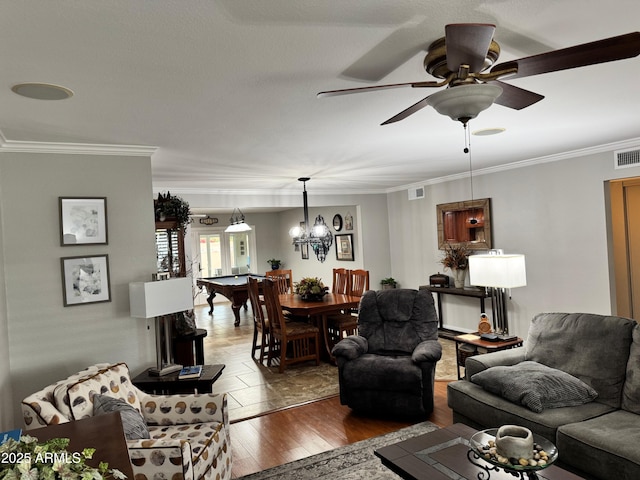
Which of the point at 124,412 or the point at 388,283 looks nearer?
the point at 124,412

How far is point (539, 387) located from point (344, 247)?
6.00 m

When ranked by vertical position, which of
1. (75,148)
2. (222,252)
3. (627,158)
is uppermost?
(75,148)

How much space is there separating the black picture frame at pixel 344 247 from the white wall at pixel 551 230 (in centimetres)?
229

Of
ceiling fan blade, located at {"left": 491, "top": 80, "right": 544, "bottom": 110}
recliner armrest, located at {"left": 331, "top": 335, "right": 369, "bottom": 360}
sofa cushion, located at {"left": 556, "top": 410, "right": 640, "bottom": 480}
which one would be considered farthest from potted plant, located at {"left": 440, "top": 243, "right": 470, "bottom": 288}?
ceiling fan blade, located at {"left": 491, "top": 80, "right": 544, "bottom": 110}

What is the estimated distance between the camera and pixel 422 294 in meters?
4.27

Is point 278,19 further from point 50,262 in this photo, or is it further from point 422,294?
point 422,294

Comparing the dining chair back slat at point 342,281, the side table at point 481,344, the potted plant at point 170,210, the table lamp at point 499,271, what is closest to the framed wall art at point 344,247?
the dining chair back slat at point 342,281

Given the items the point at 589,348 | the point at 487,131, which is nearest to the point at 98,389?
the point at 589,348

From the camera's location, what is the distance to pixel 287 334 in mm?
5168

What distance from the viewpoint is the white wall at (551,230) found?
15.3 feet

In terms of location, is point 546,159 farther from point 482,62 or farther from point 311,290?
point 482,62

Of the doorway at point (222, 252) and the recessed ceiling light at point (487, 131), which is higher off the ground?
the recessed ceiling light at point (487, 131)

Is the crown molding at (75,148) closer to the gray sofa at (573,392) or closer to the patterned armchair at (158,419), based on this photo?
the patterned armchair at (158,419)

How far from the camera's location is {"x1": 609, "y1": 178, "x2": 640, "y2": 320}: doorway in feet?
15.7
